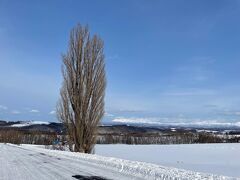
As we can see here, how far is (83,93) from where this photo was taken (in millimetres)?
24266

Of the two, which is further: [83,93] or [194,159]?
[194,159]

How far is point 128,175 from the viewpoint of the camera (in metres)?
12.3

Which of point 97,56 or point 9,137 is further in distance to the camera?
point 9,137

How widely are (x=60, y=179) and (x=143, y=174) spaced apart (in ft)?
10.1

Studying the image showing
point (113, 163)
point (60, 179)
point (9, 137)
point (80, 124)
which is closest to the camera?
point (60, 179)

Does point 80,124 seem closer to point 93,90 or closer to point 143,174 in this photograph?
point 93,90

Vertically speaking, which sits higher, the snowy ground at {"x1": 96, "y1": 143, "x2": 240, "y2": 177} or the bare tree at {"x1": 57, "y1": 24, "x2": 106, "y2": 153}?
the bare tree at {"x1": 57, "y1": 24, "x2": 106, "y2": 153}

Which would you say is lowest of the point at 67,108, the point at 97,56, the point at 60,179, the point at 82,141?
the point at 60,179

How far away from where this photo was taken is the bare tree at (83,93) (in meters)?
23.9

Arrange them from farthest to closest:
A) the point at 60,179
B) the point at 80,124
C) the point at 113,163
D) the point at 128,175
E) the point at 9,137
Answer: the point at 9,137, the point at 80,124, the point at 113,163, the point at 128,175, the point at 60,179

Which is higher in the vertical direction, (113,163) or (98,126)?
(98,126)

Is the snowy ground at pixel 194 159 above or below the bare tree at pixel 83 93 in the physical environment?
below

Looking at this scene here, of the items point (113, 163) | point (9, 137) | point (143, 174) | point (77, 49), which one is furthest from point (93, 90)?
point (9, 137)

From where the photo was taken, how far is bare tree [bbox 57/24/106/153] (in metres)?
23.9
